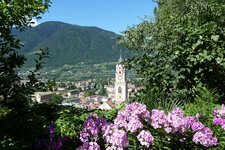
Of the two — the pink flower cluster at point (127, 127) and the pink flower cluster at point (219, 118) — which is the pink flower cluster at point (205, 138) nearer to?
the pink flower cluster at point (219, 118)

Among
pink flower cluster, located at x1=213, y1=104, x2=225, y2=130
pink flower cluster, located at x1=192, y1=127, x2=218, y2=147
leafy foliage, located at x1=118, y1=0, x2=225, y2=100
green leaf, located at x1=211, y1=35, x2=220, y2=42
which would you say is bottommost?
pink flower cluster, located at x1=192, y1=127, x2=218, y2=147

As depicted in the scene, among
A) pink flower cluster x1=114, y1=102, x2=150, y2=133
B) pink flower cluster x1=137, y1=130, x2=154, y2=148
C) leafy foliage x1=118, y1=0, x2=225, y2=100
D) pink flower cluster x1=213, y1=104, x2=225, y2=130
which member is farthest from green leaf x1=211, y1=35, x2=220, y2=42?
pink flower cluster x1=137, y1=130, x2=154, y2=148

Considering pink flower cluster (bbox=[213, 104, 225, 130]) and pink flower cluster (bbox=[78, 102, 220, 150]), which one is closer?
pink flower cluster (bbox=[78, 102, 220, 150])

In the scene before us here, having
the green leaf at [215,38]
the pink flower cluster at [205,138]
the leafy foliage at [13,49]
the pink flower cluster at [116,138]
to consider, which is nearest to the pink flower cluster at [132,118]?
the pink flower cluster at [116,138]

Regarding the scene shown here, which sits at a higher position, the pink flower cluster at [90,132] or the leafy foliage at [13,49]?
the leafy foliage at [13,49]

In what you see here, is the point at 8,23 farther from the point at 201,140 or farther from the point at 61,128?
the point at 201,140

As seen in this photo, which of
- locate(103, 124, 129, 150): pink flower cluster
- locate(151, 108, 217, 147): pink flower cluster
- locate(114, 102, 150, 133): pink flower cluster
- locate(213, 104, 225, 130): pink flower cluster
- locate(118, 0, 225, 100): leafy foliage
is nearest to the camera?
locate(103, 124, 129, 150): pink flower cluster

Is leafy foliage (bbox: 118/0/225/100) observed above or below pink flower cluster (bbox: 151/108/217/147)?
above

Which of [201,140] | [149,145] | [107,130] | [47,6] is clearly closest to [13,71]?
[47,6]

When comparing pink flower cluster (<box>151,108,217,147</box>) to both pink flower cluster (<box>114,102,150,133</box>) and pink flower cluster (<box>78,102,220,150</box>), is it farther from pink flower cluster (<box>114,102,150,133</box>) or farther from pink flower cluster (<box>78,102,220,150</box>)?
pink flower cluster (<box>114,102,150,133</box>)

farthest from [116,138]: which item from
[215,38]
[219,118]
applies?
[215,38]

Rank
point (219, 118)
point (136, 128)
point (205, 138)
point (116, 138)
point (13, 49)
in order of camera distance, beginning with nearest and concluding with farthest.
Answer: point (116, 138)
point (136, 128)
point (205, 138)
point (219, 118)
point (13, 49)

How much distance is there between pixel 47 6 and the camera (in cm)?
462

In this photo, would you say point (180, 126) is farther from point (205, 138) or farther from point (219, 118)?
point (219, 118)
